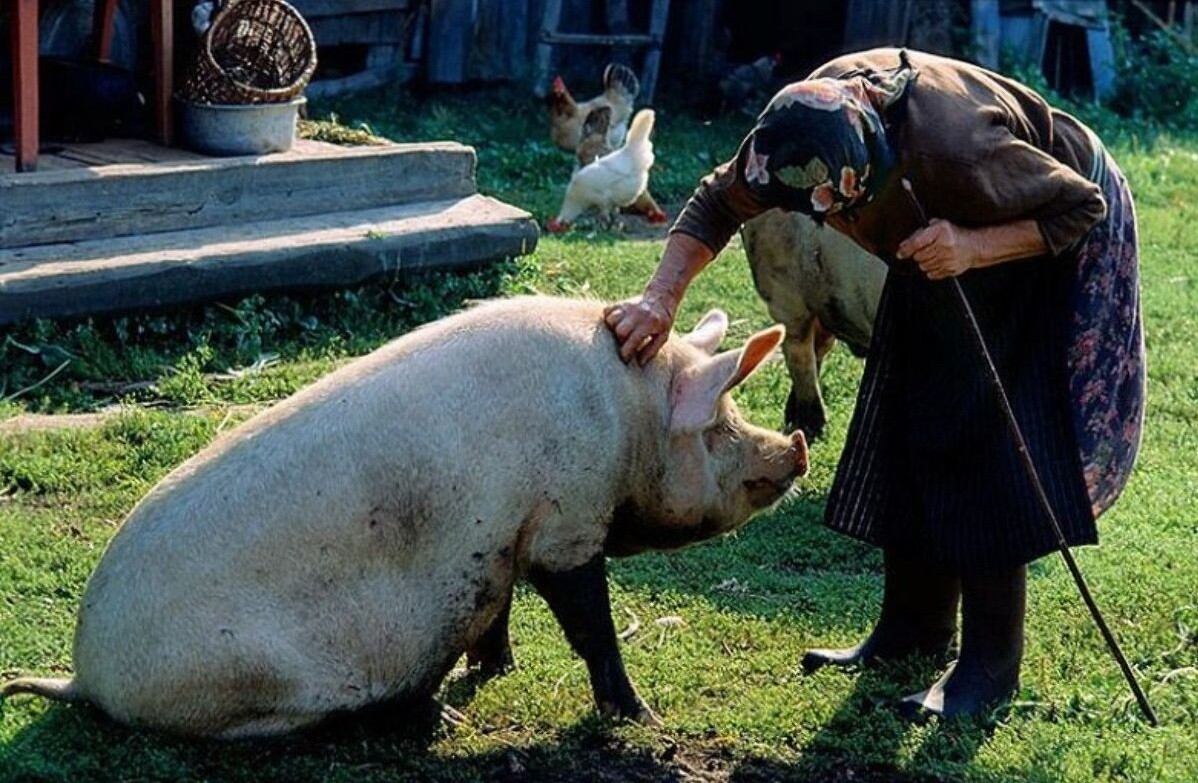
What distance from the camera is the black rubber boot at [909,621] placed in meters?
5.67

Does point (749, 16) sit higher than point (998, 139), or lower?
lower

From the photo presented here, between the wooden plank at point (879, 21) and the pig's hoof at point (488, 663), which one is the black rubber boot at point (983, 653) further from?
the wooden plank at point (879, 21)

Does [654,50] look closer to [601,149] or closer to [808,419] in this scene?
[601,149]

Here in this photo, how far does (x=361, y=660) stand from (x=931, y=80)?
1.95 m

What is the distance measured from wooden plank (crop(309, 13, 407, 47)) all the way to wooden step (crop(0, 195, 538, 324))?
424 centimetres

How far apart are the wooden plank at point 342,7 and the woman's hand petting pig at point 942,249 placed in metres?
9.10

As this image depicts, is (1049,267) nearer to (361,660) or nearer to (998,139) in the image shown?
(998,139)

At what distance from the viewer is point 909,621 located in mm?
5734

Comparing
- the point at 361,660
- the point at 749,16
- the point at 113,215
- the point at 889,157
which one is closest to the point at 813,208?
the point at 889,157

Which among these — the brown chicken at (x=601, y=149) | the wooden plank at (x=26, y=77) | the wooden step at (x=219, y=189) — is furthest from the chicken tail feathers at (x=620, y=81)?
the wooden plank at (x=26, y=77)

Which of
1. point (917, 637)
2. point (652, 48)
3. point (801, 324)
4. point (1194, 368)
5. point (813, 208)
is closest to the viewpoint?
point (813, 208)

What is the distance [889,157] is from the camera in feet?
15.3

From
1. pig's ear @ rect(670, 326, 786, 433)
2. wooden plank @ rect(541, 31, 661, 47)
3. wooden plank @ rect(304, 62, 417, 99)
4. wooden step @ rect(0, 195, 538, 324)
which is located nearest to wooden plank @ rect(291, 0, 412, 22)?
wooden plank @ rect(304, 62, 417, 99)

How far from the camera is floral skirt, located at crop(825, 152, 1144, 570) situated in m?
5.09
